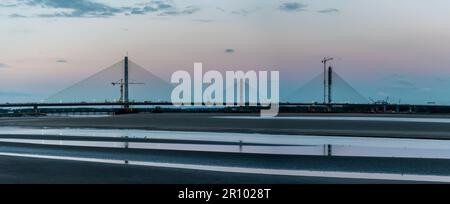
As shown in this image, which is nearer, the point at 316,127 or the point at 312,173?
the point at 312,173
